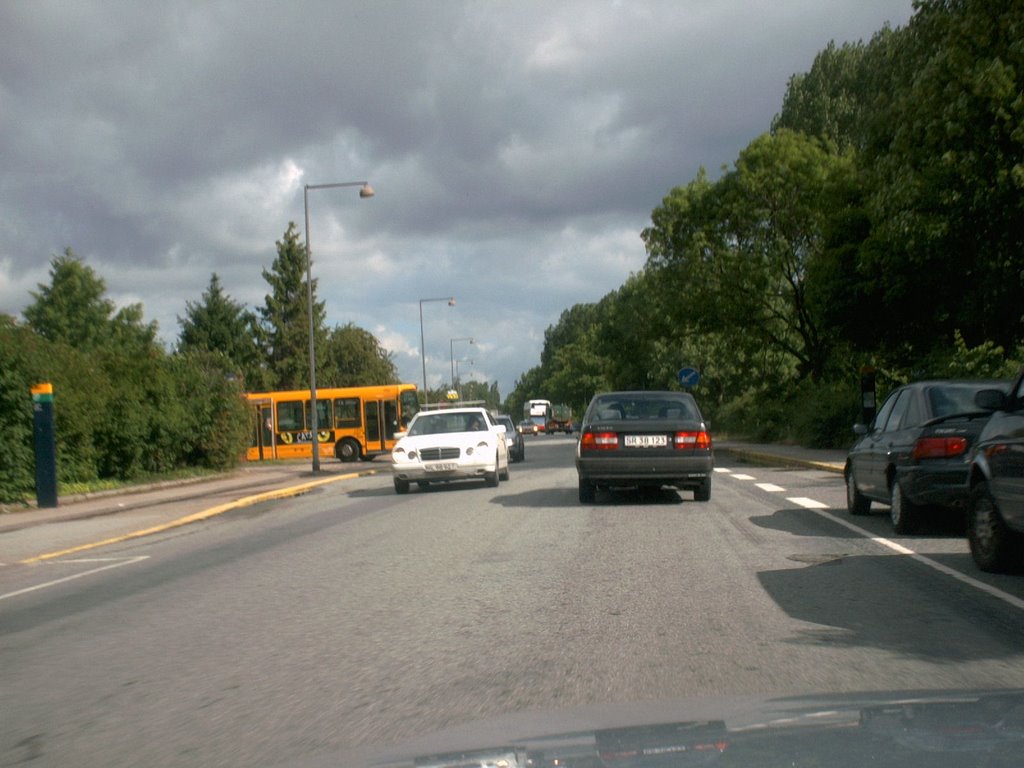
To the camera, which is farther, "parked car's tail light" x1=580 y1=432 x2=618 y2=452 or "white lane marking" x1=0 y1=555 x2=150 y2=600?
"parked car's tail light" x1=580 y1=432 x2=618 y2=452

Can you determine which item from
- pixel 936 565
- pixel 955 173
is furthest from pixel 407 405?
pixel 936 565

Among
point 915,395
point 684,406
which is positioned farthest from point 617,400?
point 915,395

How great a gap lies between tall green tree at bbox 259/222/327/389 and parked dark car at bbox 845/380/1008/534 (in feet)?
221

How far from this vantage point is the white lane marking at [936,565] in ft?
25.3

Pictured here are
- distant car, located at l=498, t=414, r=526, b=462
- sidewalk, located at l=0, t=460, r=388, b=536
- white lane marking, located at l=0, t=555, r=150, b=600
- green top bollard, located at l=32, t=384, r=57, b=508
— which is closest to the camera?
white lane marking, located at l=0, t=555, r=150, b=600

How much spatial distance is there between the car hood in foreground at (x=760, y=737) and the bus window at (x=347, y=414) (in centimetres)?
4025

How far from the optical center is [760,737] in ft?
11.9

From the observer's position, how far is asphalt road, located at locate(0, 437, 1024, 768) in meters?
5.14

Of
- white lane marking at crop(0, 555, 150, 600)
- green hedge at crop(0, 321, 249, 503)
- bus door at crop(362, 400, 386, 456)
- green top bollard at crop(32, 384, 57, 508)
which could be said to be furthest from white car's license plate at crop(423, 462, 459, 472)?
bus door at crop(362, 400, 386, 456)

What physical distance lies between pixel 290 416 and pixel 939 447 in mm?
38044

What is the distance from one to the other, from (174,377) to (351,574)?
71.3 feet

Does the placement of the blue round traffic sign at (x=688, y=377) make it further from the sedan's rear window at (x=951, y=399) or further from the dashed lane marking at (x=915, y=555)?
the sedan's rear window at (x=951, y=399)

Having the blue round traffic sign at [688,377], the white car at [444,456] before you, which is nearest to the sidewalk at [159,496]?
the white car at [444,456]

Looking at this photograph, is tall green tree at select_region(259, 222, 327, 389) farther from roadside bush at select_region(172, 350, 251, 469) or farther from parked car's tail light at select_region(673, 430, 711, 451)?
parked car's tail light at select_region(673, 430, 711, 451)
